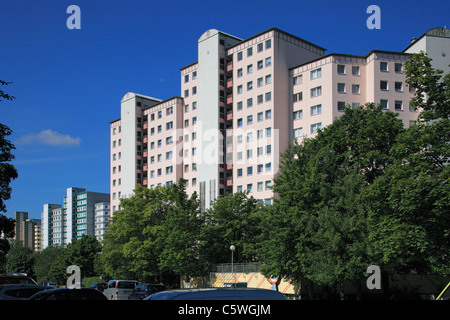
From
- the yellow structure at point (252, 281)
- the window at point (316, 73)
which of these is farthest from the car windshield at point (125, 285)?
the window at point (316, 73)

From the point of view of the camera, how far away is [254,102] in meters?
70.9

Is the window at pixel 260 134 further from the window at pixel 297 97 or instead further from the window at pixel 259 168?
the window at pixel 297 97

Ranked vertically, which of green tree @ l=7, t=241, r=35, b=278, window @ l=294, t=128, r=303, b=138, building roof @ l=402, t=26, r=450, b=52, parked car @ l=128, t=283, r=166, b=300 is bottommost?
green tree @ l=7, t=241, r=35, b=278

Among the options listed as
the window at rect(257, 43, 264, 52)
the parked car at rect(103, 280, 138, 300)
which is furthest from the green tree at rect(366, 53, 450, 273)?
the window at rect(257, 43, 264, 52)

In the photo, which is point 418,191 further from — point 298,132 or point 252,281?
point 298,132

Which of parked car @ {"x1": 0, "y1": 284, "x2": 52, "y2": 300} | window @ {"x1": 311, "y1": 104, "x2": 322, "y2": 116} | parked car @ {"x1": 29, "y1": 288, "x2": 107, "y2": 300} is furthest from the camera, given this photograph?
window @ {"x1": 311, "y1": 104, "x2": 322, "y2": 116}

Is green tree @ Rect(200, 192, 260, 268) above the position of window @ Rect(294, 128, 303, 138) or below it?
below

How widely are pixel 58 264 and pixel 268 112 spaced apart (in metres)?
60.0

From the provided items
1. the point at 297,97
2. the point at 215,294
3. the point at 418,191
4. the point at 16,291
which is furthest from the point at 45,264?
the point at 215,294

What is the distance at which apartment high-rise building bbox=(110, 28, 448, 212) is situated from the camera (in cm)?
6372

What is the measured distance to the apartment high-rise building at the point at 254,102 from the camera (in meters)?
63.7

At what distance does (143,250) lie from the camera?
183ft

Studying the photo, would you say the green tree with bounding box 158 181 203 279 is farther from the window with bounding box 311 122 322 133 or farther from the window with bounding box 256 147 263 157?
the window with bounding box 311 122 322 133
